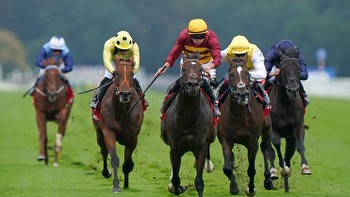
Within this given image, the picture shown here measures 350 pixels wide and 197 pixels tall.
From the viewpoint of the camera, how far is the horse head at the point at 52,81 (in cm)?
2044

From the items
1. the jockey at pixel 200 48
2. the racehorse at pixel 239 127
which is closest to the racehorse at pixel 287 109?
the racehorse at pixel 239 127

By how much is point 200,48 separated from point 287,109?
1.78 meters

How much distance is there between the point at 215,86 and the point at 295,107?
1320mm

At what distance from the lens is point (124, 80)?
14.1m

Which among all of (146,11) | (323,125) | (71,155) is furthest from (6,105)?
(146,11)

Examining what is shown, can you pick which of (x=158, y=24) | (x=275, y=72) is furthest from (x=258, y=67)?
(x=158, y=24)

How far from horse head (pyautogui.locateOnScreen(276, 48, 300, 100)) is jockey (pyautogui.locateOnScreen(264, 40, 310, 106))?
0.87ft

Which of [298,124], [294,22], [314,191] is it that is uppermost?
[294,22]

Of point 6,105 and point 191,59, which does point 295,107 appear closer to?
point 191,59

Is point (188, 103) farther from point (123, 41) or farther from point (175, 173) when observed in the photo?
point (123, 41)

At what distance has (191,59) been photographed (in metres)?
13.0

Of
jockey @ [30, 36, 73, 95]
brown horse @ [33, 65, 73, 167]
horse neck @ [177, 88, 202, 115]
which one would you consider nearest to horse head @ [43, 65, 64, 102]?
brown horse @ [33, 65, 73, 167]

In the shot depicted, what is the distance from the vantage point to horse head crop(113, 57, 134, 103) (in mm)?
14133

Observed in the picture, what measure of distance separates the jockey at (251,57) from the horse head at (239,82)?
51 centimetres
